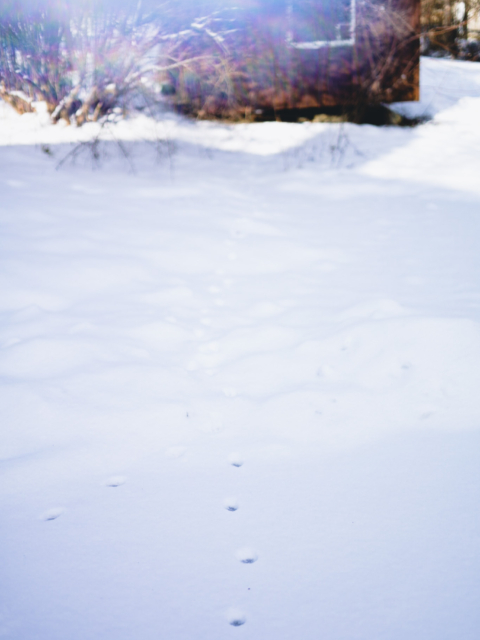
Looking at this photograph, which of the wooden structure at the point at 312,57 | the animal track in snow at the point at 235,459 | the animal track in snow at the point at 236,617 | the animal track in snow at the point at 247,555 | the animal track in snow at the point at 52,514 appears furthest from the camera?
Result: the wooden structure at the point at 312,57

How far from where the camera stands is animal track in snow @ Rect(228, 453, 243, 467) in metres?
1.43

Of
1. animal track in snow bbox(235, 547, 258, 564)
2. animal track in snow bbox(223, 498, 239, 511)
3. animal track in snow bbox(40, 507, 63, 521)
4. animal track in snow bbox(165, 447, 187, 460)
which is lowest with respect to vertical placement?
animal track in snow bbox(235, 547, 258, 564)

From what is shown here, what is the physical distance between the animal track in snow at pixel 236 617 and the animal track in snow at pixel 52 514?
1.71 ft

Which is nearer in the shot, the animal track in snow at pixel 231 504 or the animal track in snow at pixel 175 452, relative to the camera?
the animal track in snow at pixel 231 504

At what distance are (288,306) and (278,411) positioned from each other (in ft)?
3.02

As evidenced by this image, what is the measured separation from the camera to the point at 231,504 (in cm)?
127

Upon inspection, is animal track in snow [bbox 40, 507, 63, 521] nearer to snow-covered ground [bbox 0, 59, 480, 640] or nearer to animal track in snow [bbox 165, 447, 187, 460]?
snow-covered ground [bbox 0, 59, 480, 640]

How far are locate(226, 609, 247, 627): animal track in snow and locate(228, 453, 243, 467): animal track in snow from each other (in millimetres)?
472

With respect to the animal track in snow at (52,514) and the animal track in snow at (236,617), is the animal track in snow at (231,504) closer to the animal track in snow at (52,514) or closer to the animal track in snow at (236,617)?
the animal track in snow at (236,617)

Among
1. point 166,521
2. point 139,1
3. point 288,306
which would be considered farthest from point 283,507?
point 139,1

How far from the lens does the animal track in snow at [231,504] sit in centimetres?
126

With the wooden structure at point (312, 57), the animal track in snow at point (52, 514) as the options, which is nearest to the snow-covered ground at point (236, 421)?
the animal track in snow at point (52, 514)

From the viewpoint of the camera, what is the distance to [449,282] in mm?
2543

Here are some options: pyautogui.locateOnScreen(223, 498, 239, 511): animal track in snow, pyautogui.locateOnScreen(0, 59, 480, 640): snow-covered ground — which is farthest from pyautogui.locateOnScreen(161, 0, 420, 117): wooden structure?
pyautogui.locateOnScreen(223, 498, 239, 511): animal track in snow
